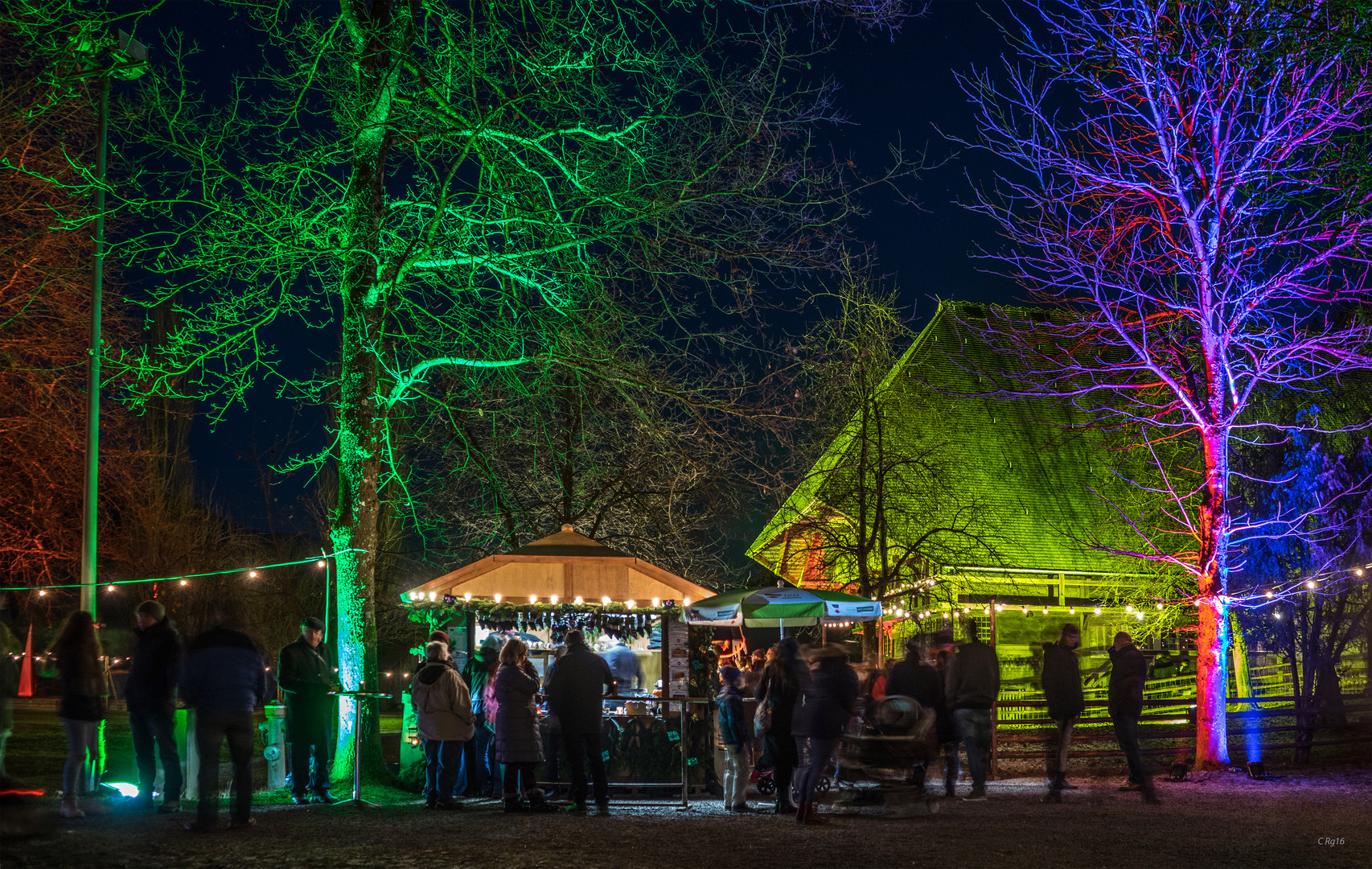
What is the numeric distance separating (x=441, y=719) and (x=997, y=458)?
21.1m

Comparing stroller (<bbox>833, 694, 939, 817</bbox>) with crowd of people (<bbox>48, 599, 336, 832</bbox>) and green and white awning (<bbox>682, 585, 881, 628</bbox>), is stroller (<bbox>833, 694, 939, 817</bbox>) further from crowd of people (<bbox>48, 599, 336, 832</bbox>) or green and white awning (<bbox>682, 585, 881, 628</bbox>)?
crowd of people (<bbox>48, 599, 336, 832</bbox>)

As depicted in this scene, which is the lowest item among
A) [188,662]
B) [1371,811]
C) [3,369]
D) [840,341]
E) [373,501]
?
[1371,811]

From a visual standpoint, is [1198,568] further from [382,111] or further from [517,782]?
[382,111]

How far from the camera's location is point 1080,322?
1659 cm

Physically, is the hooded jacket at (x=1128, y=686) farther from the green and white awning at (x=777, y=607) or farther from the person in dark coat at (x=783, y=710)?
the green and white awning at (x=777, y=607)

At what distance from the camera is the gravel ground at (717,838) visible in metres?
7.72

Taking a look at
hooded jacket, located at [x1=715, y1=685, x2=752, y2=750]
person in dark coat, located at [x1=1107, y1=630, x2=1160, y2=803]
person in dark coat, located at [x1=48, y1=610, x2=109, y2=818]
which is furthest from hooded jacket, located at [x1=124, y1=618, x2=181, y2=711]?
person in dark coat, located at [x1=1107, y1=630, x2=1160, y2=803]

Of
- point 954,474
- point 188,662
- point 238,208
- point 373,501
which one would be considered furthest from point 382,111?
point 954,474

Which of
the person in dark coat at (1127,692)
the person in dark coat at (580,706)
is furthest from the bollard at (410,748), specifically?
the person in dark coat at (1127,692)

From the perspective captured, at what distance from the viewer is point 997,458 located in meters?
29.5

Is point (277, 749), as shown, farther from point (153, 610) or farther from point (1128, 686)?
point (1128, 686)

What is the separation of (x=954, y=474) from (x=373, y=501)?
17377 millimetres

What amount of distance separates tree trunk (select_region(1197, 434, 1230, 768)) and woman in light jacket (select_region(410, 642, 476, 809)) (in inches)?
427

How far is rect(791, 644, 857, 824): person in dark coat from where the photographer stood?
387 inches
